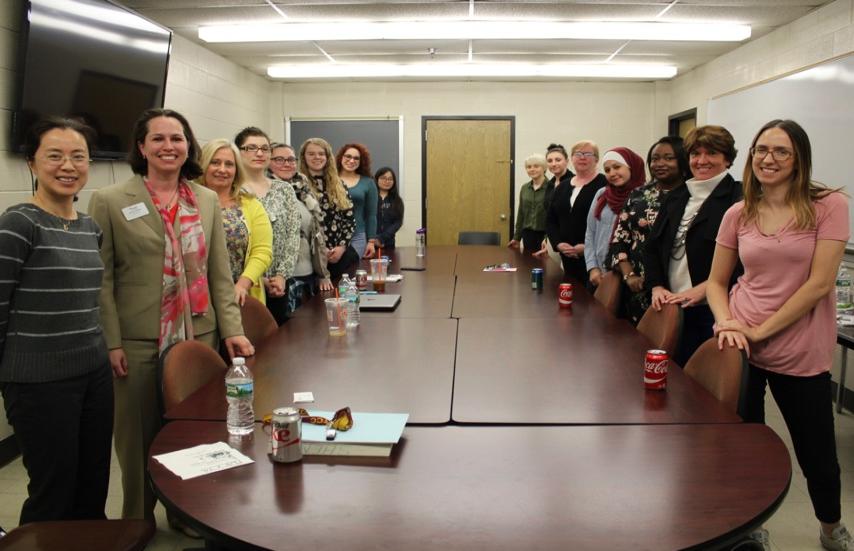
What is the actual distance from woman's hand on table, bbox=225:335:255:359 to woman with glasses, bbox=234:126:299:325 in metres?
1.11

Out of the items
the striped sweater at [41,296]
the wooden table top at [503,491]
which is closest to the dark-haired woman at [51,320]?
the striped sweater at [41,296]

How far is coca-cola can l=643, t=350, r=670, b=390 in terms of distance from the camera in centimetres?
208

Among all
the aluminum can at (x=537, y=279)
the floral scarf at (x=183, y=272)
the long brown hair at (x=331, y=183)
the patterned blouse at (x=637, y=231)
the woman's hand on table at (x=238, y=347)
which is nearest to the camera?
the floral scarf at (x=183, y=272)

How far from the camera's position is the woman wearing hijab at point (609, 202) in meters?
4.34

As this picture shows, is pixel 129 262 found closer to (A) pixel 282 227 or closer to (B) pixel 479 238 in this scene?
(A) pixel 282 227

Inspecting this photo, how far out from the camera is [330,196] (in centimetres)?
487

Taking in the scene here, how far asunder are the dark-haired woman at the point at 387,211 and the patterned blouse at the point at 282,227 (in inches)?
96.4

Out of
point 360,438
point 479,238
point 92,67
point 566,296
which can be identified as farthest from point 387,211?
point 360,438

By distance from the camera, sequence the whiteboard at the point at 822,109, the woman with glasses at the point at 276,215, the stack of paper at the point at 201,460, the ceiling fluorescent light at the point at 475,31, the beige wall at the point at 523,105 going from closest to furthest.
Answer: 1. the stack of paper at the point at 201,460
2. the woman with glasses at the point at 276,215
3. the whiteboard at the point at 822,109
4. the ceiling fluorescent light at the point at 475,31
5. the beige wall at the point at 523,105

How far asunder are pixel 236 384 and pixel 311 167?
3.14 metres

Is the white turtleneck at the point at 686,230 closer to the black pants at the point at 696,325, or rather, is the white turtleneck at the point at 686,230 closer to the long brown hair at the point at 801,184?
the black pants at the point at 696,325

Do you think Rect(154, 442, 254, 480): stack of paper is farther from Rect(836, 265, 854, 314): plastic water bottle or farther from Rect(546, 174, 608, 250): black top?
Rect(546, 174, 608, 250): black top

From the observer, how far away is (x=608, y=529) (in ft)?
4.33

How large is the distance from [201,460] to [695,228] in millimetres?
2350
